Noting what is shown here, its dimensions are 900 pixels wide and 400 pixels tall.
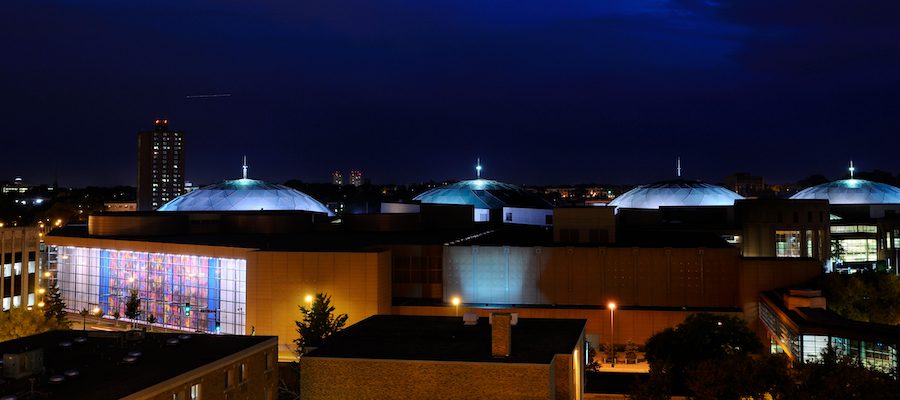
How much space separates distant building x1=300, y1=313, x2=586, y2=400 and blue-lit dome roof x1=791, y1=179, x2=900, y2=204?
99.0 m

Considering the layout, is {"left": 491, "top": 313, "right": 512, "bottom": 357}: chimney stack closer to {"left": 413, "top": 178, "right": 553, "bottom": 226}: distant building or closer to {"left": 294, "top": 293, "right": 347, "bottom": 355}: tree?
{"left": 294, "top": 293, "right": 347, "bottom": 355}: tree

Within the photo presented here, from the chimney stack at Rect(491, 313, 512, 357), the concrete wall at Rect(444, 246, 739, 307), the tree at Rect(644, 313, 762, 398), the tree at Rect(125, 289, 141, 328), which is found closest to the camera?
the chimney stack at Rect(491, 313, 512, 357)

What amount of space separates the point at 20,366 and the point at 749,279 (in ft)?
140

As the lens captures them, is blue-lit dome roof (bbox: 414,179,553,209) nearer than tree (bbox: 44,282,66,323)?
No

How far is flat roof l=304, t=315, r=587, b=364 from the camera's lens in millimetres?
26266

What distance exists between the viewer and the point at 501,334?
2581cm

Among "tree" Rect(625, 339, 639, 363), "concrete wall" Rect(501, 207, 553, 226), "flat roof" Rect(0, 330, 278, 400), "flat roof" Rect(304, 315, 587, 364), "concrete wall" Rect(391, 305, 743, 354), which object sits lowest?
"tree" Rect(625, 339, 639, 363)

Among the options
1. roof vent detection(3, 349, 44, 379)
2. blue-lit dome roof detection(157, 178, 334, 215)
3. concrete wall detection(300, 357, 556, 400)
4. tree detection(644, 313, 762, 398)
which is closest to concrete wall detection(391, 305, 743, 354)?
tree detection(644, 313, 762, 398)

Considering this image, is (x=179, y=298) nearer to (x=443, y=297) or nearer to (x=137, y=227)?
(x=137, y=227)

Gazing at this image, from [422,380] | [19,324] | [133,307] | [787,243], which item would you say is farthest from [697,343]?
[787,243]

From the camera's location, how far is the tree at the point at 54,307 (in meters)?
58.7

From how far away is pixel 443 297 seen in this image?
59.0 meters

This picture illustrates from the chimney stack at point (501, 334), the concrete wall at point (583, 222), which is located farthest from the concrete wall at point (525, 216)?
the chimney stack at point (501, 334)

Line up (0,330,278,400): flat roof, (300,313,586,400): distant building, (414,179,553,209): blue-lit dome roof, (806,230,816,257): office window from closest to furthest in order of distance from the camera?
(300,313,586,400): distant building < (0,330,278,400): flat roof < (806,230,816,257): office window < (414,179,553,209): blue-lit dome roof
